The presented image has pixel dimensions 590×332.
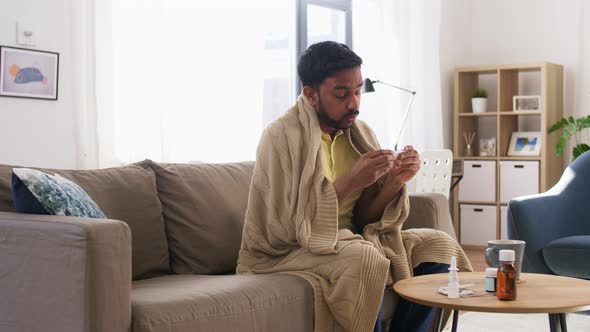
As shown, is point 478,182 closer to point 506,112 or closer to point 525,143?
point 525,143

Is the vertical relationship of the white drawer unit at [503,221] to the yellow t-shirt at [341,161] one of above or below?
below

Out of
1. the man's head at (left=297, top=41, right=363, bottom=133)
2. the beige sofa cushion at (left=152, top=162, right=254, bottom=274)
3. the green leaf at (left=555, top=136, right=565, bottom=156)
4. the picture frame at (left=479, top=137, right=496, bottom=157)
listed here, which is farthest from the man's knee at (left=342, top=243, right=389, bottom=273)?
the picture frame at (left=479, top=137, right=496, bottom=157)

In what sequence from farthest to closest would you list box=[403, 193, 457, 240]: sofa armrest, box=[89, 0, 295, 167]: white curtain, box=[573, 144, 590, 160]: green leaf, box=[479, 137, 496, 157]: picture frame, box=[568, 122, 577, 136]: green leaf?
box=[479, 137, 496, 157]: picture frame, box=[568, 122, 577, 136]: green leaf, box=[573, 144, 590, 160]: green leaf, box=[89, 0, 295, 167]: white curtain, box=[403, 193, 457, 240]: sofa armrest

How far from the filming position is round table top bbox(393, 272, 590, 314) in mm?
2076

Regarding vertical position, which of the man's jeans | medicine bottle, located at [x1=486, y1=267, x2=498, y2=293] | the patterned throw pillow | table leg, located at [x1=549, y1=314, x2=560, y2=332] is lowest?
the man's jeans

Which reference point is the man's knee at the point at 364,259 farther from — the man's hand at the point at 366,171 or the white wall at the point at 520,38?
the white wall at the point at 520,38

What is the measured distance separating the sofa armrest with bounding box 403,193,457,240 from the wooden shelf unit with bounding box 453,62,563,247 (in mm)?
3426

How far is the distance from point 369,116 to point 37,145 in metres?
2.82

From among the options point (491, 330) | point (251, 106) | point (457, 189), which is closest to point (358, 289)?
point (491, 330)

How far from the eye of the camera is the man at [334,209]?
2.38m

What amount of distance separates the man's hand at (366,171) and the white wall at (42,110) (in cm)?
150

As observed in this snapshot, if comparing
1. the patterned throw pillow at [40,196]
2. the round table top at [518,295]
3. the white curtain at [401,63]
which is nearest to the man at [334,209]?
the round table top at [518,295]

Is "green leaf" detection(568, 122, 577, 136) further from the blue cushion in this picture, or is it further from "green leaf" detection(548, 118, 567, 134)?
the blue cushion

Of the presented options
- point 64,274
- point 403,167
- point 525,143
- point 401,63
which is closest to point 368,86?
point 401,63
